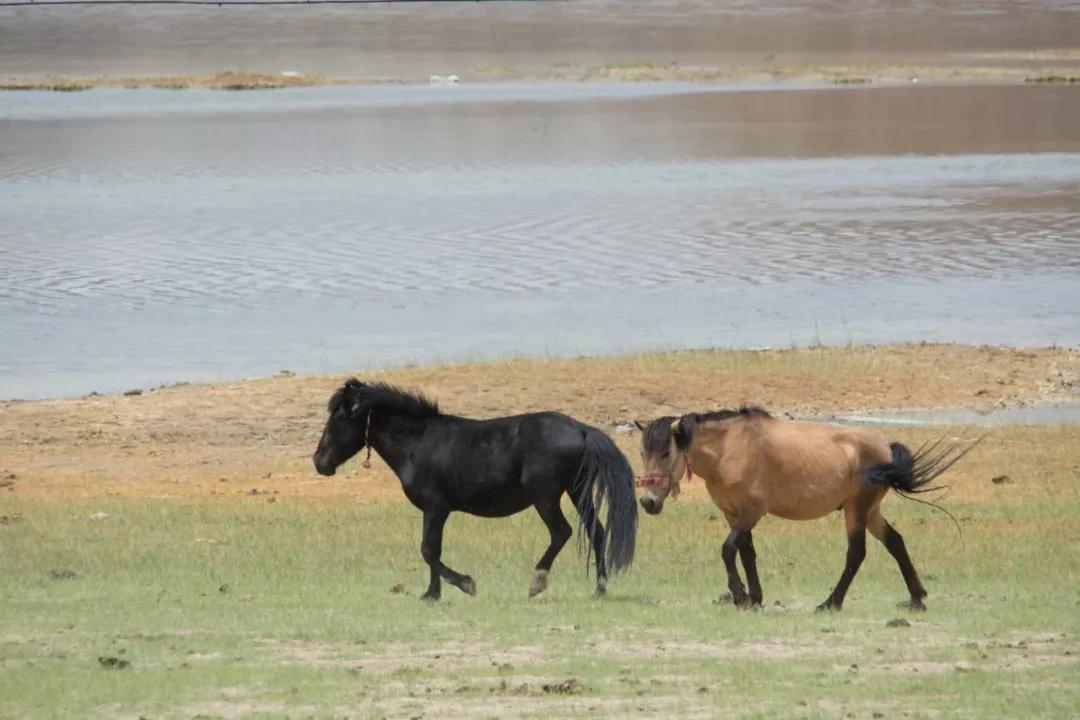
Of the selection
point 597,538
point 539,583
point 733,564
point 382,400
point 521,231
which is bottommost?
point 521,231

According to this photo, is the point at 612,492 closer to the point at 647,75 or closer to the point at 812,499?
the point at 812,499

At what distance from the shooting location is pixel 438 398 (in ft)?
73.1

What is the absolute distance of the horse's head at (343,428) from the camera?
12.7 metres

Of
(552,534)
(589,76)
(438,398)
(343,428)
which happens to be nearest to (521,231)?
(438,398)

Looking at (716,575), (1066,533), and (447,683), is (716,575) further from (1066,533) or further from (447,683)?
(447,683)

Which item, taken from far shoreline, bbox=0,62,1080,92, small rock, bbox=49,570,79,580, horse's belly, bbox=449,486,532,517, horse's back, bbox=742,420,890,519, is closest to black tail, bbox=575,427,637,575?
horse's belly, bbox=449,486,532,517

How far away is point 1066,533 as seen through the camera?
15.3 metres

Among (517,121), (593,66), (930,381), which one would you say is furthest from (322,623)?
(593,66)

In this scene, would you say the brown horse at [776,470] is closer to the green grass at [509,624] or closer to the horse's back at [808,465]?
the horse's back at [808,465]

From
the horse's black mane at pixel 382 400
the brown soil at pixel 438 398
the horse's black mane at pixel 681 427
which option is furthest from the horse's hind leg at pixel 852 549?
the brown soil at pixel 438 398

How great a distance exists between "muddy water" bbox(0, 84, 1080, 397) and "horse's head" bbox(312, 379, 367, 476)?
12.9 m

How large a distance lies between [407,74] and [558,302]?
57128 mm

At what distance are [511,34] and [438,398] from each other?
8028cm

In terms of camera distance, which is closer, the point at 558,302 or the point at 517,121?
the point at 558,302
